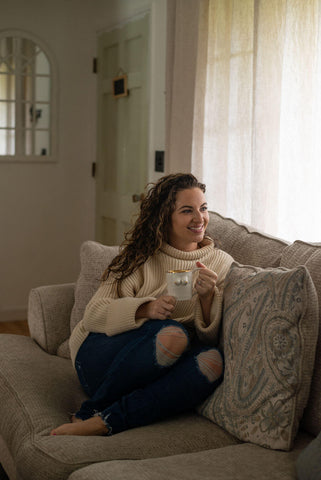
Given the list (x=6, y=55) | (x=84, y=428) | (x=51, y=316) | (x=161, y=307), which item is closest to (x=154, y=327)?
(x=161, y=307)

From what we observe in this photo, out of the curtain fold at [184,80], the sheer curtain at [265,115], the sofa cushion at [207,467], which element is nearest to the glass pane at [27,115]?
the curtain fold at [184,80]

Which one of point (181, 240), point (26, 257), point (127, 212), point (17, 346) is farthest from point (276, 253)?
point (26, 257)

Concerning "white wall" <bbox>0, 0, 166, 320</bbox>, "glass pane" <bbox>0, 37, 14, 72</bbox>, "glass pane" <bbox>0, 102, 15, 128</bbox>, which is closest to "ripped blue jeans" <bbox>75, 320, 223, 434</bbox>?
"white wall" <bbox>0, 0, 166, 320</bbox>

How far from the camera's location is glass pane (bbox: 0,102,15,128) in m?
4.53

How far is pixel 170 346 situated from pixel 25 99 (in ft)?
10.5

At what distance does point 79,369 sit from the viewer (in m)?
2.07

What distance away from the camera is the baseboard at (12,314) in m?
4.71

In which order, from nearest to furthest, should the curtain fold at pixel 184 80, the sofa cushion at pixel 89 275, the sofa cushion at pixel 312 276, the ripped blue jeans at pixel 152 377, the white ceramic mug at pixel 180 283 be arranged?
the sofa cushion at pixel 312 276
the ripped blue jeans at pixel 152 377
the white ceramic mug at pixel 180 283
the sofa cushion at pixel 89 275
the curtain fold at pixel 184 80

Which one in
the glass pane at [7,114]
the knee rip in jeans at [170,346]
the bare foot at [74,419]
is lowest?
the bare foot at [74,419]

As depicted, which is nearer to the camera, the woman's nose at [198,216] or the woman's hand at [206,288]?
the woman's hand at [206,288]

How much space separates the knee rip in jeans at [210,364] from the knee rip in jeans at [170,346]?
0.06 metres

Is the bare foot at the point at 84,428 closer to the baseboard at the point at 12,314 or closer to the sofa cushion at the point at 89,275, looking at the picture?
the sofa cushion at the point at 89,275

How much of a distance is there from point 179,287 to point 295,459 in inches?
23.7

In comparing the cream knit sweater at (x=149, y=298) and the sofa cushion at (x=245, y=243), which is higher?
the sofa cushion at (x=245, y=243)
